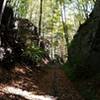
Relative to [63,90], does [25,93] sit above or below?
below

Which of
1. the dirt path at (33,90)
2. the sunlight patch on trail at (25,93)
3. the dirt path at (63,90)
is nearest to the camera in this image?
the dirt path at (33,90)

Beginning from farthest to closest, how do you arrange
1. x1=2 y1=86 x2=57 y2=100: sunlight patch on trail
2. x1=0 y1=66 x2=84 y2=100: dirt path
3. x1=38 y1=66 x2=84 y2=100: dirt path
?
1. x1=38 y1=66 x2=84 y2=100: dirt path
2. x1=2 y1=86 x2=57 y2=100: sunlight patch on trail
3. x1=0 y1=66 x2=84 y2=100: dirt path

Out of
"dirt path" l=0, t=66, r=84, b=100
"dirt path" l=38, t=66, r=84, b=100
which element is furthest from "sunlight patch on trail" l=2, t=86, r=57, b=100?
"dirt path" l=38, t=66, r=84, b=100

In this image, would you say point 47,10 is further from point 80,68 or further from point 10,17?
point 80,68

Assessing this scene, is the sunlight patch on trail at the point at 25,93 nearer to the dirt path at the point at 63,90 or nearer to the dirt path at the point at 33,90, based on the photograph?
the dirt path at the point at 33,90

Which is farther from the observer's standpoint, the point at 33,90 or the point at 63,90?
the point at 63,90

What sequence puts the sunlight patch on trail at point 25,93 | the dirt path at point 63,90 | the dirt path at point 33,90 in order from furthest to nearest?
the dirt path at point 63,90
the sunlight patch on trail at point 25,93
the dirt path at point 33,90

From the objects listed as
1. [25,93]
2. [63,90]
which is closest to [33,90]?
[25,93]

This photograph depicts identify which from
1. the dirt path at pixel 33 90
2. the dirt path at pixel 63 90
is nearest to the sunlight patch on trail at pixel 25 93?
the dirt path at pixel 33 90

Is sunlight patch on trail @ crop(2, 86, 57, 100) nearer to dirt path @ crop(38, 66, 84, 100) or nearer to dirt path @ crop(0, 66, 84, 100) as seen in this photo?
dirt path @ crop(0, 66, 84, 100)

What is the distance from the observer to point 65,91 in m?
14.5

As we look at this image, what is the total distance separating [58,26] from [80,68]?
34.9 metres

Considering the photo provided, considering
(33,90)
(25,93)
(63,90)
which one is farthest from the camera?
(63,90)

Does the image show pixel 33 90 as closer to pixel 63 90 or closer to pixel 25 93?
pixel 25 93
